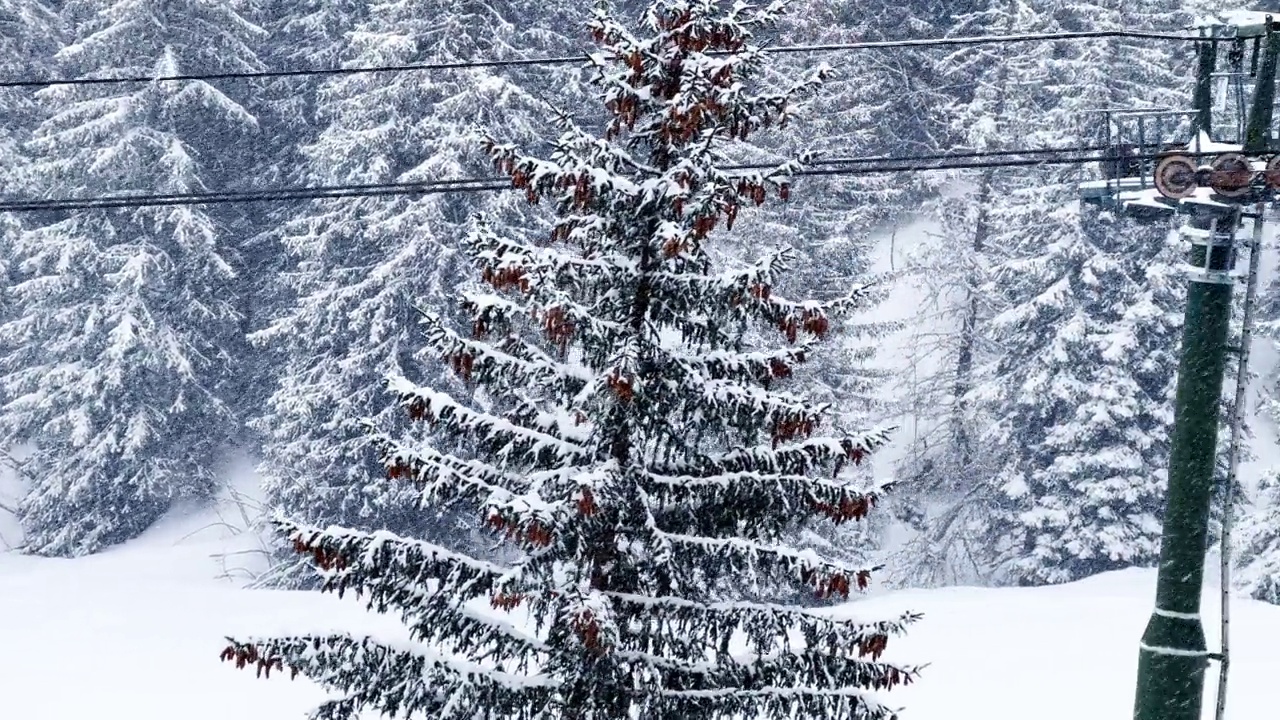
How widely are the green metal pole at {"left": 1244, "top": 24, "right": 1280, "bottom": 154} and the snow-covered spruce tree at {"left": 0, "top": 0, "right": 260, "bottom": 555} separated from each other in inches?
913

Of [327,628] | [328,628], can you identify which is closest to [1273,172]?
[328,628]

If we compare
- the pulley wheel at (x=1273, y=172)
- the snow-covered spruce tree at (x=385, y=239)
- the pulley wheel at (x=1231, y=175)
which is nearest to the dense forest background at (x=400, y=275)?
the snow-covered spruce tree at (x=385, y=239)

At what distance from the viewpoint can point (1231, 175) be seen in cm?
889

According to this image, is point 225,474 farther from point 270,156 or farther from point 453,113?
point 453,113

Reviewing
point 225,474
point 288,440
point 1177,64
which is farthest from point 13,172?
point 1177,64

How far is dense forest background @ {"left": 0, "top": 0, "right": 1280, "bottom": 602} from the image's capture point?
23531mm

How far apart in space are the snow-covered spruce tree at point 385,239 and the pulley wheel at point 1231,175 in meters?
15.2

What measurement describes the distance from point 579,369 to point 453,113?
16.9 m

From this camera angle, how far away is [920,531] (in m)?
28.8

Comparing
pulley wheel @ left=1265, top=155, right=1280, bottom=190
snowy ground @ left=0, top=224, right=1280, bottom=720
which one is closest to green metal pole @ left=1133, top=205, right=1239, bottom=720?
pulley wheel @ left=1265, top=155, right=1280, bottom=190

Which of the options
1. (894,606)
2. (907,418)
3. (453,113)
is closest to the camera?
(894,606)

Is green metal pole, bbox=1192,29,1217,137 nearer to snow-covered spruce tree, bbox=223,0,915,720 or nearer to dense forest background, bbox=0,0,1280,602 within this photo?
snow-covered spruce tree, bbox=223,0,915,720

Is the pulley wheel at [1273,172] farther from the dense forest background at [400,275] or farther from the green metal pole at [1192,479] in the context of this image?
the dense forest background at [400,275]

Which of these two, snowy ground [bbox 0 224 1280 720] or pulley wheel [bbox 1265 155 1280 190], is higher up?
pulley wheel [bbox 1265 155 1280 190]
